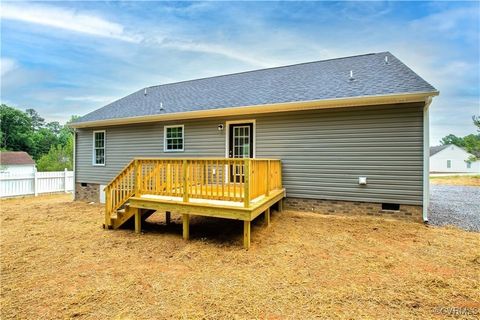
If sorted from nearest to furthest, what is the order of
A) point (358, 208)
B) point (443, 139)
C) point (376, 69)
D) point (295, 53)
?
point (358, 208)
point (376, 69)
point (295, 53)
point (443, 139)

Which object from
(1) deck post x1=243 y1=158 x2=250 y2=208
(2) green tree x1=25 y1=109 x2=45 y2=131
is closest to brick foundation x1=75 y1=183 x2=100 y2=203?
(1) deck post x1=243 y1=158 x2=250 y2=208

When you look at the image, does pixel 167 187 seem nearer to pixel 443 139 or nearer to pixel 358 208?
pixel 358 208

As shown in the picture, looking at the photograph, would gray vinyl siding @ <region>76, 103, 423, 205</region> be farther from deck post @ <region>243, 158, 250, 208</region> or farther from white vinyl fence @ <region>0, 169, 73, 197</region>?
white vinyl fence @ <region>0, 169, 73, 197</region>

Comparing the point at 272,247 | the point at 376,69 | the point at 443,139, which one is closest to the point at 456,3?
the point at 376,69

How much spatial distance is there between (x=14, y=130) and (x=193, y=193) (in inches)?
1966

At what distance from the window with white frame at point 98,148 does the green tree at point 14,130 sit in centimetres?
4118

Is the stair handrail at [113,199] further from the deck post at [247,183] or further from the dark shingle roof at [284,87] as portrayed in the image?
the dark shingle roof at [284,87]

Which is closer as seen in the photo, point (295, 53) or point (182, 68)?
point (295, 53)

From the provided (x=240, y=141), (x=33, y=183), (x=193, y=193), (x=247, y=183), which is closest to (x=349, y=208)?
(x=247, y=183)

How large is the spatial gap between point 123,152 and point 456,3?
13886 millimetres

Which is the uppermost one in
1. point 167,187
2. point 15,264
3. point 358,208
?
point 167,187

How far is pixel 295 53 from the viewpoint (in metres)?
13.7

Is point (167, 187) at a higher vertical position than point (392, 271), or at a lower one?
higher

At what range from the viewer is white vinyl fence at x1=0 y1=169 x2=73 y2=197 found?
1128cm
